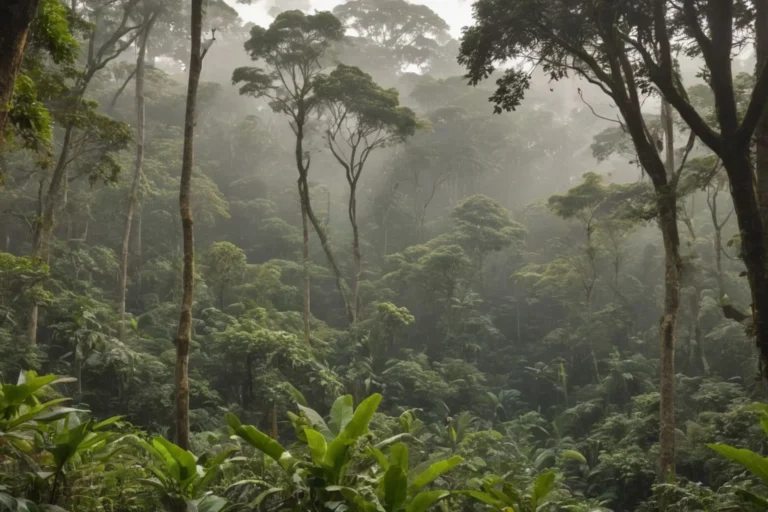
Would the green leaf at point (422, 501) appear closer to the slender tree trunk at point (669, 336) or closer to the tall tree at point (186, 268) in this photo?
the tall tree at point (186, 268)

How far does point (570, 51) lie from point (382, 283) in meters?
14.5

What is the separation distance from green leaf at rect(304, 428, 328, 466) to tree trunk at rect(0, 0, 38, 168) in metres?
2.80

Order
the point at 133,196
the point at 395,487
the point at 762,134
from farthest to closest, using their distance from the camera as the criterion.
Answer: the point at 133,196 < the point at 762,134 < the point at 395,487


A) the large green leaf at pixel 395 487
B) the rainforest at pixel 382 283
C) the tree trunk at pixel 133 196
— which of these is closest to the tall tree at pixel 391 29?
the rainforest at pixel 382 283

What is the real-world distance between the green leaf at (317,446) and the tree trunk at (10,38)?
2.80 meters

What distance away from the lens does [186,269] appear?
23.6ft

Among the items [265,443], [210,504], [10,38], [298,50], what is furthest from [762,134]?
[298,50]

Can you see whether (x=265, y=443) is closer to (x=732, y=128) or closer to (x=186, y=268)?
(x=186, y=268)

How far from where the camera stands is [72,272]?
1566 cm

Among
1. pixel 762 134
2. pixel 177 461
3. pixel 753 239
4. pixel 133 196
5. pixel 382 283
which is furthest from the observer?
pixel 382 283

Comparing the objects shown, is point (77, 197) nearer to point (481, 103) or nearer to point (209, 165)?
point (209, 165)

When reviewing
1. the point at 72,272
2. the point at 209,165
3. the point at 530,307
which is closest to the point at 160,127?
the point at 209,165

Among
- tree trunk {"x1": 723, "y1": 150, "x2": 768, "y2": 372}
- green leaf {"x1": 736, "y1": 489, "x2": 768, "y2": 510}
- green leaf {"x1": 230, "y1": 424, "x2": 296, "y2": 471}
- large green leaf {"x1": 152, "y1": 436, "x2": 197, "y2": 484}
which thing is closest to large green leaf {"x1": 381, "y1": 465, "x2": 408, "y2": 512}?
green leaf {"x1": 230, "y1": 424, "x2": 296, "y2": 471}

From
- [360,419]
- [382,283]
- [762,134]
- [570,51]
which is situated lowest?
[360,419]
